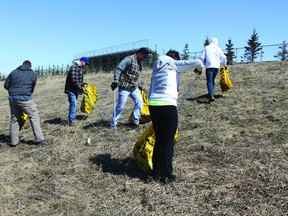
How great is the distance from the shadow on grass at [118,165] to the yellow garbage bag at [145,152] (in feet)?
0.47

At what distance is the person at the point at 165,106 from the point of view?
14.3 ft

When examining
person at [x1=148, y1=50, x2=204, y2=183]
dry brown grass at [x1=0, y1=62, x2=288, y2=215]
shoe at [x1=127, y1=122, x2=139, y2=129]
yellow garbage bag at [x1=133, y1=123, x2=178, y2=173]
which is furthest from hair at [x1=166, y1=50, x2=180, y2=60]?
shoe at [x1=127, y1=122, x2=139, y2=129]

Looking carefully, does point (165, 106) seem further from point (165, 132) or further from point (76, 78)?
point (76, 78)

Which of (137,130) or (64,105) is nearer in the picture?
(137,130)

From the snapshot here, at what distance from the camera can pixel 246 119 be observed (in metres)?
6.86

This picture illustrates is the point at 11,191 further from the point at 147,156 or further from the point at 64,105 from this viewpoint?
the point at 64,105

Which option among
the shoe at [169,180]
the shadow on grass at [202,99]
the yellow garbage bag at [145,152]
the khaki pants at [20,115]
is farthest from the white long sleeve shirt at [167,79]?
the shadow on grass at [202,99]

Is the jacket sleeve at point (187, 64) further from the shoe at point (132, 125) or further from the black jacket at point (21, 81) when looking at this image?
the black jacket at point (21, 81)

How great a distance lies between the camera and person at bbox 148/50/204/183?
14.3ft

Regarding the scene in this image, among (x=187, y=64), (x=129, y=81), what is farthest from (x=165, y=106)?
(x=129, y=81)

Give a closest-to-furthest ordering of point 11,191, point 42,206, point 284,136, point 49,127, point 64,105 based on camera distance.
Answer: point 42,206 < point 11,191 < point 284,136 < point 49,127 < point 64,105

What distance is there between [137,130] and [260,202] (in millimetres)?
3587

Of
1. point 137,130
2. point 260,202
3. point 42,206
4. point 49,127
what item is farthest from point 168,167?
point 49,127

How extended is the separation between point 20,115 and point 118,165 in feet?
9.23
